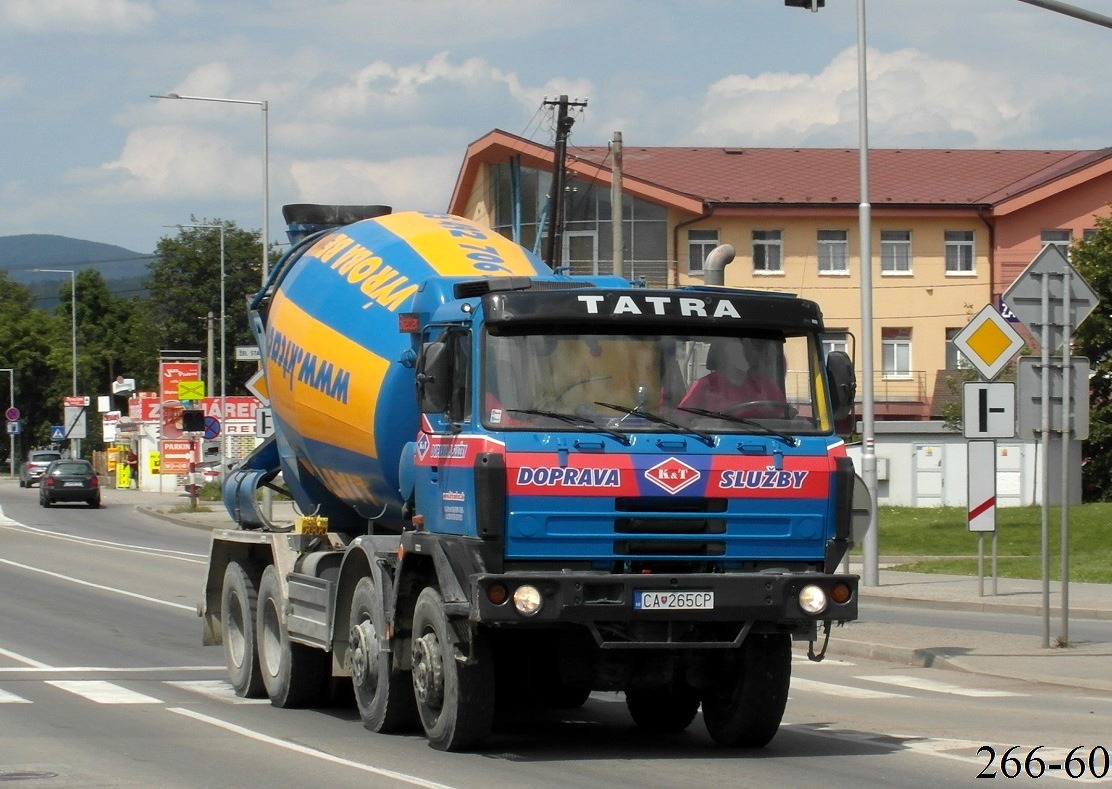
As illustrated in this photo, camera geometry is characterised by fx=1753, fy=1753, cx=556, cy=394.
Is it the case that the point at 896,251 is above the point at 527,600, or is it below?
above

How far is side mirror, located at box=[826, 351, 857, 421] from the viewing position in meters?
10.3

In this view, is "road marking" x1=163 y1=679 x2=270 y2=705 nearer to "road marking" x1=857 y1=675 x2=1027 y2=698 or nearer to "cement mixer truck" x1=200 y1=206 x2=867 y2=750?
"cement mixer truck" x1=200 y1=206 x2=867 y2=750

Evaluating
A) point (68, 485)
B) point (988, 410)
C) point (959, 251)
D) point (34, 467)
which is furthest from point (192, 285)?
point (988, 410)

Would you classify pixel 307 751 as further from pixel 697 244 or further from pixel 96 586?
pixel 697 244

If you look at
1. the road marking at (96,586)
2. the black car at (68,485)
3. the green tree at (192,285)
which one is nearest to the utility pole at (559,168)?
the road marking at (96,586)

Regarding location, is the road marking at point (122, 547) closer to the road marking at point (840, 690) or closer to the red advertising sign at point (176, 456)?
the road marking at point (840, 690)

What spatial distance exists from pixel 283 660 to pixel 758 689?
424 centimetres

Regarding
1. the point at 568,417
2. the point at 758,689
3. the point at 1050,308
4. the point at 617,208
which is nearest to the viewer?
the point at 568,417

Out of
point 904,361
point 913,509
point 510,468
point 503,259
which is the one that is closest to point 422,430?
point 510,468

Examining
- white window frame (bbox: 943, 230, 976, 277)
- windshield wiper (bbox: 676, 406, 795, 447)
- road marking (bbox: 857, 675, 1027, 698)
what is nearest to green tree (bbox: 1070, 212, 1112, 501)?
white window frame (bbox: 943, 230, 976, 277)

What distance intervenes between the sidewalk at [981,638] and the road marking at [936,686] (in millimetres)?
630

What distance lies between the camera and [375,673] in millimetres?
11359

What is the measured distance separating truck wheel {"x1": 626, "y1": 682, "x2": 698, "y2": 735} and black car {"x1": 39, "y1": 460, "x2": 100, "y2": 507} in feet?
165

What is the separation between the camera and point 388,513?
12.0 meters
